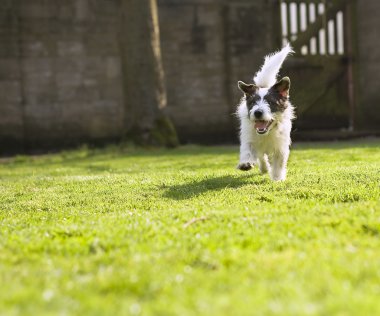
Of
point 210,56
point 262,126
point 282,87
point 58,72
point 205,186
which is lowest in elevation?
point 205,186

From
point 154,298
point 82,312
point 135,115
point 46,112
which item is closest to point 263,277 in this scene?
point 154,298

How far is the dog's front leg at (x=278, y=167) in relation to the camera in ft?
26.1

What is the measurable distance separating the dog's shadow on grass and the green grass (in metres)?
0.03

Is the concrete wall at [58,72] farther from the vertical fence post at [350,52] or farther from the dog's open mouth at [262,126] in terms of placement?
the dog's open mouth at [262,126]

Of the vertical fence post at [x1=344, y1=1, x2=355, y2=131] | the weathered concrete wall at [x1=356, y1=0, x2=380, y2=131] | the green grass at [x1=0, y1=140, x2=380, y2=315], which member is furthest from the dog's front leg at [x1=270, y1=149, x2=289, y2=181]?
the vertical fence post at [x1=344, y1=1, x2=355, y2=131]

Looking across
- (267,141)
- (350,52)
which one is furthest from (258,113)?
(350,52)

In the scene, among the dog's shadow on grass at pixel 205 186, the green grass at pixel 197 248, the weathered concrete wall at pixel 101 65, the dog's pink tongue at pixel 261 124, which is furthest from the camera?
the weathered concrete wall at pixel 101 65

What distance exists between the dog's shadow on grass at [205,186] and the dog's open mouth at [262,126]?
65 cm

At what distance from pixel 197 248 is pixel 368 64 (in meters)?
17.1

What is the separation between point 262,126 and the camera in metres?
7.95

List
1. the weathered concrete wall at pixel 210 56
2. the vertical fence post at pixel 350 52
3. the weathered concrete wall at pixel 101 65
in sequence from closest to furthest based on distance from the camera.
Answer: the weathered concrete wall at pixel 101 65 < the weathered concrete wall at pixel 210 56 < the vertical fence post at pixel 350 52

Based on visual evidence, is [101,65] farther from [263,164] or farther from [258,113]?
[258,113]

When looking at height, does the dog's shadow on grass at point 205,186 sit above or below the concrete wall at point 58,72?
below

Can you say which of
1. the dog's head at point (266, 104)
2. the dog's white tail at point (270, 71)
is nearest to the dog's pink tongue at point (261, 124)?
the dog's head at point (266, 104)
